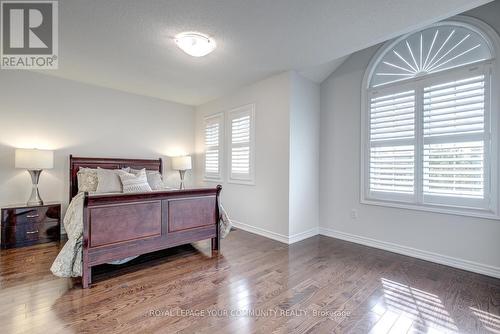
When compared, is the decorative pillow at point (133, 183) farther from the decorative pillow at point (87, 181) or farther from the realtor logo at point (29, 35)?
the realtor logo at point (29, 35)

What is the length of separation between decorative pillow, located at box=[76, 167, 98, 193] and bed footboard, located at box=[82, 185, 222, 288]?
1.58 meters

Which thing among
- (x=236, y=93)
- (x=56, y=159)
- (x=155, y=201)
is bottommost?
(x=155, y=201)

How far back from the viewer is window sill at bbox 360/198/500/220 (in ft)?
8.27

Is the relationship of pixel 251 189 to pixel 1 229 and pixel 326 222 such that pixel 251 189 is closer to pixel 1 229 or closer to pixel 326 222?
pixel 326 222

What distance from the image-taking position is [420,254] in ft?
9.71

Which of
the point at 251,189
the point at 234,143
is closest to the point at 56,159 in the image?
the point at 234,143

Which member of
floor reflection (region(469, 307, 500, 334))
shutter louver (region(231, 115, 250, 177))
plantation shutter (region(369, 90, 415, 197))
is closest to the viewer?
floor reflection (region(469, 307, 500, 334))

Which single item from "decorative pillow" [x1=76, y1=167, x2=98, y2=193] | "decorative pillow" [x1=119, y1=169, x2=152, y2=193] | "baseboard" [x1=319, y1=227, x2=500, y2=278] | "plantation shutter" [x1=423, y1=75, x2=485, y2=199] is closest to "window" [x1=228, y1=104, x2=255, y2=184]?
"decorative pillow" [x1=119, y1=169, x2=152, y2=193]

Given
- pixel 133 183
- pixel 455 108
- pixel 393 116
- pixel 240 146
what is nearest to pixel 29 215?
pixel 133 183

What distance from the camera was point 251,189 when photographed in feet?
13.5

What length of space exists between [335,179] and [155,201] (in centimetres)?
268

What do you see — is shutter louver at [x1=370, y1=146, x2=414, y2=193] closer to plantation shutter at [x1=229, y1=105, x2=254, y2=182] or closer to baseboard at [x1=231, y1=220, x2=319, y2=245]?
baseboard at [x1=231, y1=220, x2=319, y2=245]

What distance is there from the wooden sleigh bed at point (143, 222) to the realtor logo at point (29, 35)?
1.79 m

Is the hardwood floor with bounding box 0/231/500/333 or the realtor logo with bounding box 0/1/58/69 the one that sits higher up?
the realtor logo with bounding box 0/1/58/69
